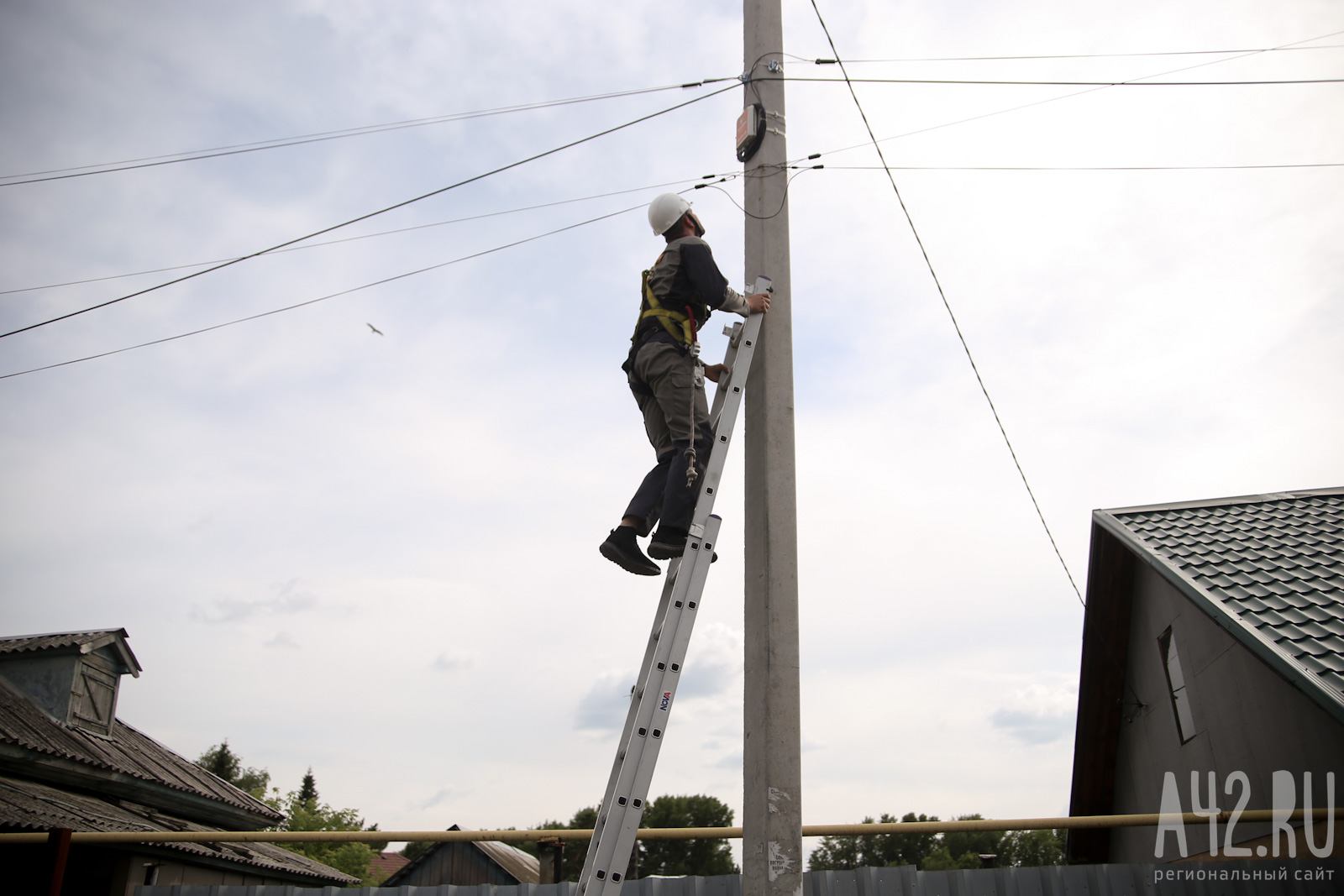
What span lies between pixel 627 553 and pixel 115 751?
14762mm

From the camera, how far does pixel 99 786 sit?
1388cm

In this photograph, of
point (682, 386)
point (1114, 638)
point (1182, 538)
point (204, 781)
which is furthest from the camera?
point (204, 781)

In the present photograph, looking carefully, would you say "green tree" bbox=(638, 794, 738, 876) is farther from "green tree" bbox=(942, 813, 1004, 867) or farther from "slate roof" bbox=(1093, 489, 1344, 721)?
"slate roof" bbox=(1093, 489, 1344, 721)

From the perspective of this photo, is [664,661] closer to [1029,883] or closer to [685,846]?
[1029,883]

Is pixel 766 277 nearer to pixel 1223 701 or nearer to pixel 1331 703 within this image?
pixel 1331 703

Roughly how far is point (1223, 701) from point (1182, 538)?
153cm

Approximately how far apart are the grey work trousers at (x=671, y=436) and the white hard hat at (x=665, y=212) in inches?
26.1

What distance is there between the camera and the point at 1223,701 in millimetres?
7691

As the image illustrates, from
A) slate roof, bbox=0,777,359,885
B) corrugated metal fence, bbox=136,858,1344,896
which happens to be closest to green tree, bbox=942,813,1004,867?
slate roof, bbox=0,777,359,885

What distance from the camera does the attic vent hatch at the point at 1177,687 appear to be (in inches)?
330

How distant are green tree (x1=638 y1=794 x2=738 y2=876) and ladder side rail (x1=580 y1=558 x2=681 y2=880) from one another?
2282 inches

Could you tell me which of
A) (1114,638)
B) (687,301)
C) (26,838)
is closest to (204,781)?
(26,838)

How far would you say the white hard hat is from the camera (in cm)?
475

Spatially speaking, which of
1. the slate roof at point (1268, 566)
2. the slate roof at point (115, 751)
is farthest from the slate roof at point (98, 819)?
the slate roof at point (1268, 566)
